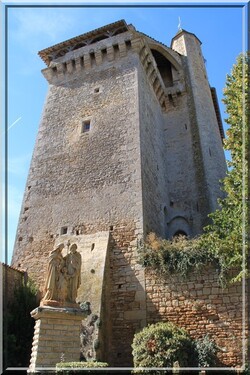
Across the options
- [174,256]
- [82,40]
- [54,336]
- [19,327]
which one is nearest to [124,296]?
[174,256]

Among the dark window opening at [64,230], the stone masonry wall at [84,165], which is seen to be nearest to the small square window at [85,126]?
the stone masonry wall at [84,165]

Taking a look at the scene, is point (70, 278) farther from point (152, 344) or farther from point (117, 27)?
point (117, 27)

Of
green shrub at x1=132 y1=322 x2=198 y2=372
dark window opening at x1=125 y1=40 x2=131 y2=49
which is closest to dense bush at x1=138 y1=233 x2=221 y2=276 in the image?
green shrub at x1=132 y1=322 x2=198 y2=372

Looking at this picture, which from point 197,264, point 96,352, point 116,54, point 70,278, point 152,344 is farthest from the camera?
point 116,54

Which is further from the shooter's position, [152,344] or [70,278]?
[152,344]

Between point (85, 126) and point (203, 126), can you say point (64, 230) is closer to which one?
point (85, 126)

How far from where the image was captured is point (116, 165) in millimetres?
12883

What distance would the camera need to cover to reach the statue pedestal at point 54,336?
6.99 m

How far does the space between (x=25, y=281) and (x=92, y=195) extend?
3.62 metres

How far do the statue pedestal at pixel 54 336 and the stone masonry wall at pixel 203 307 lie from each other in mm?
3154

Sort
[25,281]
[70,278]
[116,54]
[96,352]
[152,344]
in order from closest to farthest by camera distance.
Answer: [70,278], [152,344], [96,352], [25,281], [116,54]

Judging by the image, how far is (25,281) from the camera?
12.1 m

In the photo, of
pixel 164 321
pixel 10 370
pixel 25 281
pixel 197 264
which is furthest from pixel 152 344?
pixel 25 281

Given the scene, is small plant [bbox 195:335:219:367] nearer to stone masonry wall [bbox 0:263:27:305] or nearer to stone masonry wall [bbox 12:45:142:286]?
stone masonry wall [bbox 12:45:142:286]
